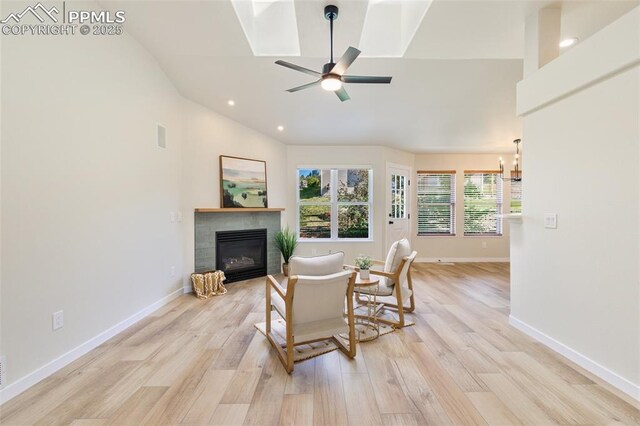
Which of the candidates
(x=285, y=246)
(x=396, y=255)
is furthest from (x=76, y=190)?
(x=285, y=246)

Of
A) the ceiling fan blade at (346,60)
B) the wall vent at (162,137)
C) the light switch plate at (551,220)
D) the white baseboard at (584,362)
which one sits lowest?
the white baseboard at (584,362)

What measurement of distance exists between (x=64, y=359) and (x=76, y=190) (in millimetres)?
1335

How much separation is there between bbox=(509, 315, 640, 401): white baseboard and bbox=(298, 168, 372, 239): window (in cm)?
359

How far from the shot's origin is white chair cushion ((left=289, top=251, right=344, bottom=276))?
2145mm

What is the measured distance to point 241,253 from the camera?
490 centimetres

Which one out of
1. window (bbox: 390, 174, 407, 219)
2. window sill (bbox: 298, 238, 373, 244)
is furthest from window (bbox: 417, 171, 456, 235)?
window sill (bbox: 298, 238, 373, 244)

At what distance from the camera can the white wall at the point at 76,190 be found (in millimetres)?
1827

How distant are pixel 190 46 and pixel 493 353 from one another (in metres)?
4.21

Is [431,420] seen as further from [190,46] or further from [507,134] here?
[507,134]

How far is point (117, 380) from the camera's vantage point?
1962 millimetres

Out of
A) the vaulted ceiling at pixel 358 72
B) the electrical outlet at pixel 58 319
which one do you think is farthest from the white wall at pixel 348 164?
the electrical outlet at pixel 58 319

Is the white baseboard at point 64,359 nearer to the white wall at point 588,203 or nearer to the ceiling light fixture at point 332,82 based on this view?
the ceiling light fixture at point 332,82

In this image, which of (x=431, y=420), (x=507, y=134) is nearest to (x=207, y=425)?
(x=431, y=420)

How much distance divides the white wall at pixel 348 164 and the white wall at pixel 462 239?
4.38 feet
